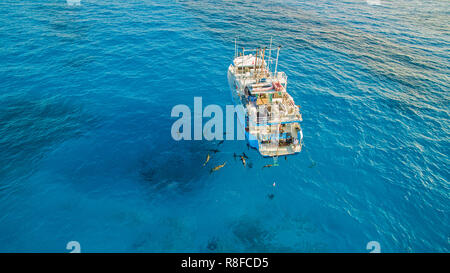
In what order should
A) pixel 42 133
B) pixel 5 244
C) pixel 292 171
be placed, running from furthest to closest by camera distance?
pixel 42 133 < pixel 292 171 < pixel 5 244

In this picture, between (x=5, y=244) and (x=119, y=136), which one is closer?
(x=5, y=244)

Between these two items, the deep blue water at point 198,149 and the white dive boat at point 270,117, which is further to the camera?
the white dive boat at point 270,117

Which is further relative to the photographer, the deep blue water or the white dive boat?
the white dive boat

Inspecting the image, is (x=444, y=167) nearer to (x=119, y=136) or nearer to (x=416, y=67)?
(x=416, y=67)

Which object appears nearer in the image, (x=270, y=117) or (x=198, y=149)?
(x=270, y=117)

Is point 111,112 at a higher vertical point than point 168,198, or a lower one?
higher

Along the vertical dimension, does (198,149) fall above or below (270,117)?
below
